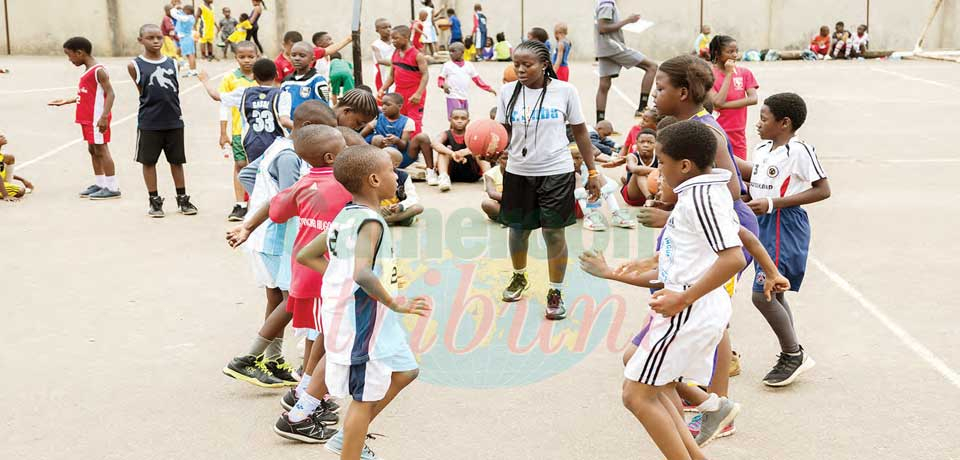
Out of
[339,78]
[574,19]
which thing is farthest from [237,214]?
[574,19]

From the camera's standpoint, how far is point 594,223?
9.33 m

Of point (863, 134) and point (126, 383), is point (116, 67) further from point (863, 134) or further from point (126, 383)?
point (126, 383)

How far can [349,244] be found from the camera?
13.0 ft

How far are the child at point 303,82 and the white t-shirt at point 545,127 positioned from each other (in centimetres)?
263

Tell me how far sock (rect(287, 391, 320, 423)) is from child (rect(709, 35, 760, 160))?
18.4 feet

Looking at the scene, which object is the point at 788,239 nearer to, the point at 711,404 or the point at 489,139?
the point at 711,404

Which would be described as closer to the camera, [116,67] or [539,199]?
[539,199]

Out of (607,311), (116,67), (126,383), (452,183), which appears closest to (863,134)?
(452,183)

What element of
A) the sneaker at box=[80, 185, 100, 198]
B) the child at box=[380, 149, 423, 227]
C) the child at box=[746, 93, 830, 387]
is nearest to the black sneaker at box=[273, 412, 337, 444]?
the child at box=[746, 93, 830, 387]

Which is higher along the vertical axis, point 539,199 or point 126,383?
point 539,199

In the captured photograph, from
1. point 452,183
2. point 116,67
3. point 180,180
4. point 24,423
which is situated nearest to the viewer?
point 24,423

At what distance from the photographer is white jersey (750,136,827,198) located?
5199mm

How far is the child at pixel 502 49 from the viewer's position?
30.6m

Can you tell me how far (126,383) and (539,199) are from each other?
2.88 meters
